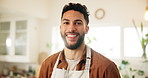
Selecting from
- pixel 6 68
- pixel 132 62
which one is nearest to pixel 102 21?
pixel 132 62

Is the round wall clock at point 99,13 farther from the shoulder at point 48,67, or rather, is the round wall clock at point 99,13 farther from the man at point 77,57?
the shoulder at point 48,67

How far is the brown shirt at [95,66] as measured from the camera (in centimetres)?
58

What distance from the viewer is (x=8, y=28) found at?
2100 millimetres

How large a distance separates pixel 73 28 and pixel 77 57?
0.34 ft

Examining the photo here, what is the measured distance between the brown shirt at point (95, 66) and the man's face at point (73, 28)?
2.3 inches

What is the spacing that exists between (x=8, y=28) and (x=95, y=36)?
1572 mm

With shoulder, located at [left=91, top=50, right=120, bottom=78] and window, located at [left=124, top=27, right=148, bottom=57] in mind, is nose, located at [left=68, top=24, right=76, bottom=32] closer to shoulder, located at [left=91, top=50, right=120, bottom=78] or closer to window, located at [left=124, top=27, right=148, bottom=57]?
shoulder, located at [left=91, top=50, right=120, bottom=78]

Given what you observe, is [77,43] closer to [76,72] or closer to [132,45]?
[76,72]

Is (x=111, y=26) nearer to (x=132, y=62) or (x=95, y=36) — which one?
(x=95, y=36)

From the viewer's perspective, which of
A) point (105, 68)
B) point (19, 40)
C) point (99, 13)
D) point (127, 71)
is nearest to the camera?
point (105, 68)

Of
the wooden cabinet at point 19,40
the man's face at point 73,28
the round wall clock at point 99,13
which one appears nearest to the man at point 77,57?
the man's face at point 73,28

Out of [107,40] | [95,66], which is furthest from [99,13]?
[95,66]

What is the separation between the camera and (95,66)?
1.96ft

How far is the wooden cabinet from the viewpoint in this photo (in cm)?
192
